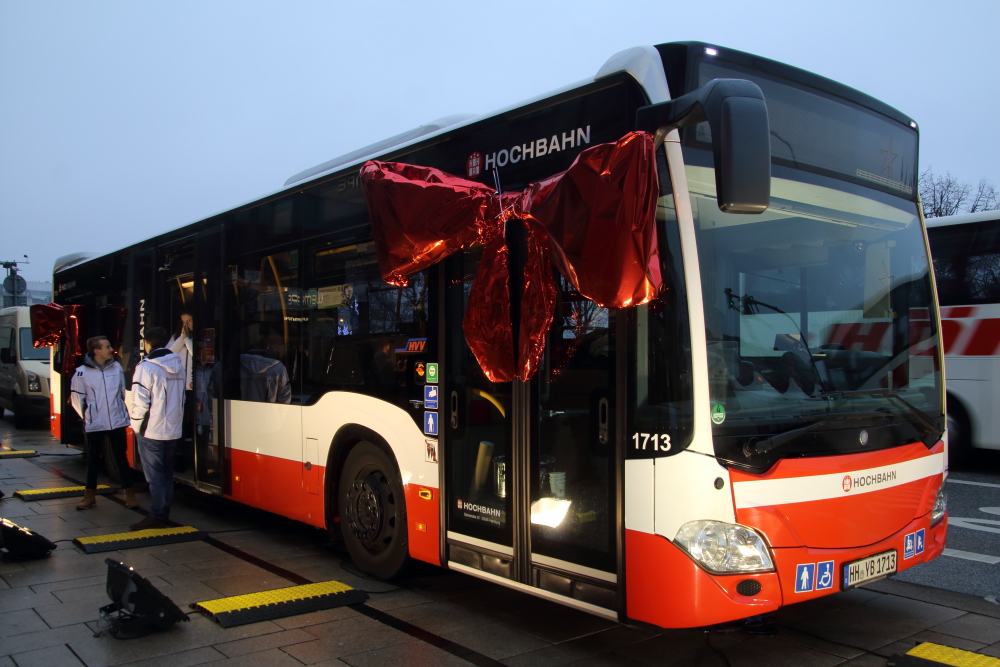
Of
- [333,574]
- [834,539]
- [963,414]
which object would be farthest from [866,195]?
[963,414]

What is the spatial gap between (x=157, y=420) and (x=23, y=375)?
1349cm

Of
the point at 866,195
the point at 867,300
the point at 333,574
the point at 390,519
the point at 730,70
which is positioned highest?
the point at 730,70

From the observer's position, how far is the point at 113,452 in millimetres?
8734

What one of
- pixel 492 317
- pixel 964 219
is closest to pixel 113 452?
pixel 492 317

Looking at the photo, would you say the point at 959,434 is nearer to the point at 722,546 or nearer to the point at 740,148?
the point at 722,546

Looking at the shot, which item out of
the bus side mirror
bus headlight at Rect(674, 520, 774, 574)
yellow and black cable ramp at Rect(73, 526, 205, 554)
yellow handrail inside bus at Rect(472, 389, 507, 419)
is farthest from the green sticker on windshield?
yellow and black cable ramp at Rect(73, 526, 205, 554)

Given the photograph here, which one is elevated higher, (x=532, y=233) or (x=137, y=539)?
(x=532, y=233)

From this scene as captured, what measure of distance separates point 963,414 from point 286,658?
10.0 metres

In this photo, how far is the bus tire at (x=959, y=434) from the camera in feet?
35.6

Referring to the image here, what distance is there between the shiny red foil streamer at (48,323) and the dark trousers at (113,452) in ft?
14.3

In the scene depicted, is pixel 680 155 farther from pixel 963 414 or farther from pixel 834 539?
pixel 963 414

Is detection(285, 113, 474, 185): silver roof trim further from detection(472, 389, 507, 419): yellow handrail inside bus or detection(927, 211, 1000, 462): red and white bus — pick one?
detection(927, 211, 1000, 462): red and white bus

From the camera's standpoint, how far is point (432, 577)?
236 inches

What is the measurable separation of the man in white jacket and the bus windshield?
5877 mm
